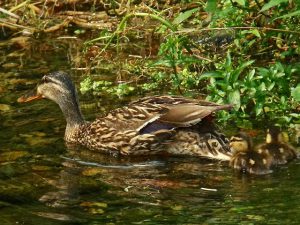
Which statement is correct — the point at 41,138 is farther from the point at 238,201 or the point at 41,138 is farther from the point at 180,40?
the point at 238,201

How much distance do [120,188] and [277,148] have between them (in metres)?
1.23

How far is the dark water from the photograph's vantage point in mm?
5875

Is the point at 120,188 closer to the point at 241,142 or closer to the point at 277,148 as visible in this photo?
the point at 241,142

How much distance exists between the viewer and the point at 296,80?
8211mm

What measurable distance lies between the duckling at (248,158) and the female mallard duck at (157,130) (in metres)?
0.23

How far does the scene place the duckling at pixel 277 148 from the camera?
6.91 m

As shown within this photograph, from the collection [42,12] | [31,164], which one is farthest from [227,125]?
[42,12]

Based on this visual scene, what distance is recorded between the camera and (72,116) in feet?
28.3

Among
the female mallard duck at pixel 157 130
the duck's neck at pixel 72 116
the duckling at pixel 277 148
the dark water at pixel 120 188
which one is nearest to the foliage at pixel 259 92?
the female mallard duck at pixel 157 130

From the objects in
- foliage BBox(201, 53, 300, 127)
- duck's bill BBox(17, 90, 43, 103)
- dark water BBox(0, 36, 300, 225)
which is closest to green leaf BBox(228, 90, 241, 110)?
foliage BBox(201, 53, 300, 127)

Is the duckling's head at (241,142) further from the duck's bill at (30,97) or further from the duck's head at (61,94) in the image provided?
the duck's bill at (30,97)

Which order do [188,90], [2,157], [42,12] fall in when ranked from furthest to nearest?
[42,12] < [188,90] < [2,157]

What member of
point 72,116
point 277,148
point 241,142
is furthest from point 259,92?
point 72,116

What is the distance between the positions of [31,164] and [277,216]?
2.47 m
